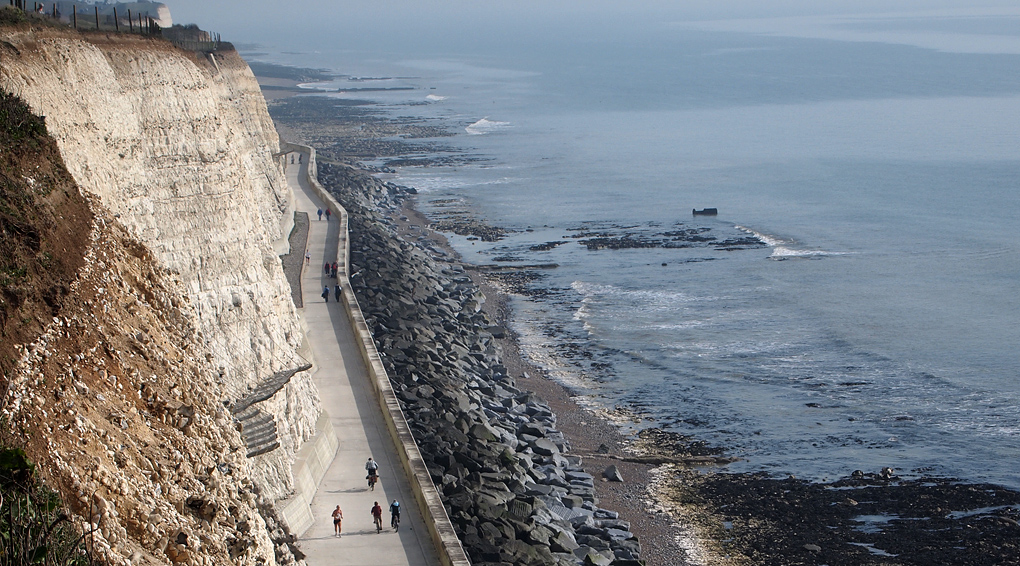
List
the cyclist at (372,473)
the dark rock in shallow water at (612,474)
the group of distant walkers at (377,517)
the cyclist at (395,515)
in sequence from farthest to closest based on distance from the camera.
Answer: the dark rock in shallow water at (612,474), the cyclist at (372,473), the cyclist at (395,515), the group of distant walkers at (377,517)

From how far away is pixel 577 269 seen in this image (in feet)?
165

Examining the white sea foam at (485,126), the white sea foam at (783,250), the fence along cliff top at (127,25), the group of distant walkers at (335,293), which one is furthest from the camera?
the white sea foam at (485,126)

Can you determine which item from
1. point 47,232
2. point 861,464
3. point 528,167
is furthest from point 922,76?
point 47,232

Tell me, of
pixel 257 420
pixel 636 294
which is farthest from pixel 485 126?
pixel 257 420

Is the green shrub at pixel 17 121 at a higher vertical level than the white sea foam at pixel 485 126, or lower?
higher

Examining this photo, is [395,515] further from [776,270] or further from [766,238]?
[766,238]

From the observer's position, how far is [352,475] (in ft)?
64.8

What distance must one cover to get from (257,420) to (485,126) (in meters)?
101

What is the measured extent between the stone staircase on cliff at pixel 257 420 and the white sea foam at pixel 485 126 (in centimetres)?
9104

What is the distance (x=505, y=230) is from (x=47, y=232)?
49.8m

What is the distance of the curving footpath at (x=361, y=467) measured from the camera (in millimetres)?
16844

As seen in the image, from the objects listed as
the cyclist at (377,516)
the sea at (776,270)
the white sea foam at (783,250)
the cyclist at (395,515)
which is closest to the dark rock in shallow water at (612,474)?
→ the sea at (776,270)

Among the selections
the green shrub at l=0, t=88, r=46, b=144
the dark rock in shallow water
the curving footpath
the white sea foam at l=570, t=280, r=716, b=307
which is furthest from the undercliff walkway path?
the white sea foam at l=570, t=280, r=716, b=307

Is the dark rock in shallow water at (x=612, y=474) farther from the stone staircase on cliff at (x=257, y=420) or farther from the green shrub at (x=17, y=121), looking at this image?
the green shrub at (x=17, y=121)
